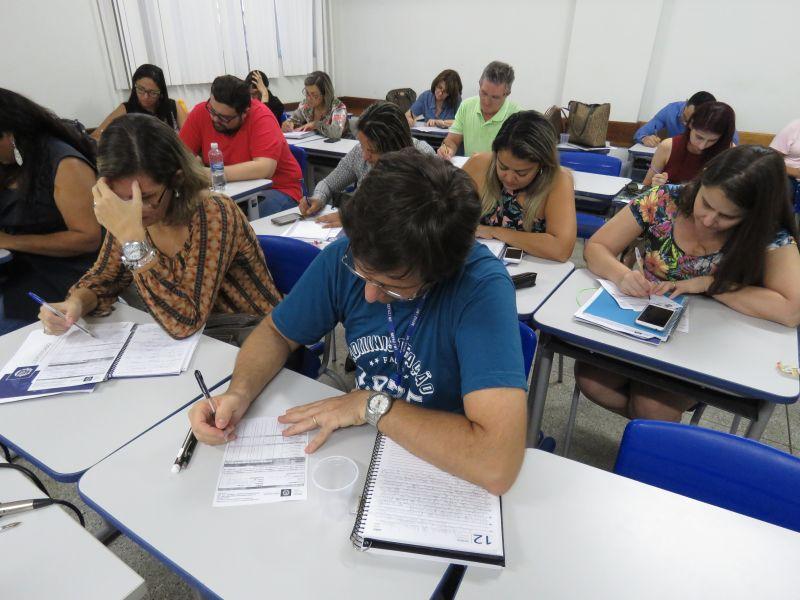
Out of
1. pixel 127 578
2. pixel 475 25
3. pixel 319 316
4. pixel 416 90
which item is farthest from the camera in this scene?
pixel 416 90

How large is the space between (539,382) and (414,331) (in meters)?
0.89

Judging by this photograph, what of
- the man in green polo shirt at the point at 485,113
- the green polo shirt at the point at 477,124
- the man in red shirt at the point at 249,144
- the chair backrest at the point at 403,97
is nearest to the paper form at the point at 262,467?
the man in red shirt at the point at 249,144

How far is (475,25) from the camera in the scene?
606 cm

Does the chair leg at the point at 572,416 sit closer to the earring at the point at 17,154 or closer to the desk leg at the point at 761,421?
the desk leg at the point at 761,421

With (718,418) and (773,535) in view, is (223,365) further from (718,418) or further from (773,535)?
(718,418)

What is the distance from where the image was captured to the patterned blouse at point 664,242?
1.83 m

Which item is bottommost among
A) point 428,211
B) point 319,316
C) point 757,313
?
point 757,313

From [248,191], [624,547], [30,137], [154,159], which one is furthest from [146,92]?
[624,547]

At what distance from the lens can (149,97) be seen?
13.8ft

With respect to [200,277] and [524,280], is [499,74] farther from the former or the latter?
[200,277]

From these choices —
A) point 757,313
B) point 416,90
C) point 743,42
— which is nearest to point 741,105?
point 743,42

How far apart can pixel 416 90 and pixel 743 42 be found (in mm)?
3817

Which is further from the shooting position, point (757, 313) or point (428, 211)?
point (757, 313)

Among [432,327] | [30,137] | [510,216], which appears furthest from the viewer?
[510,216]
